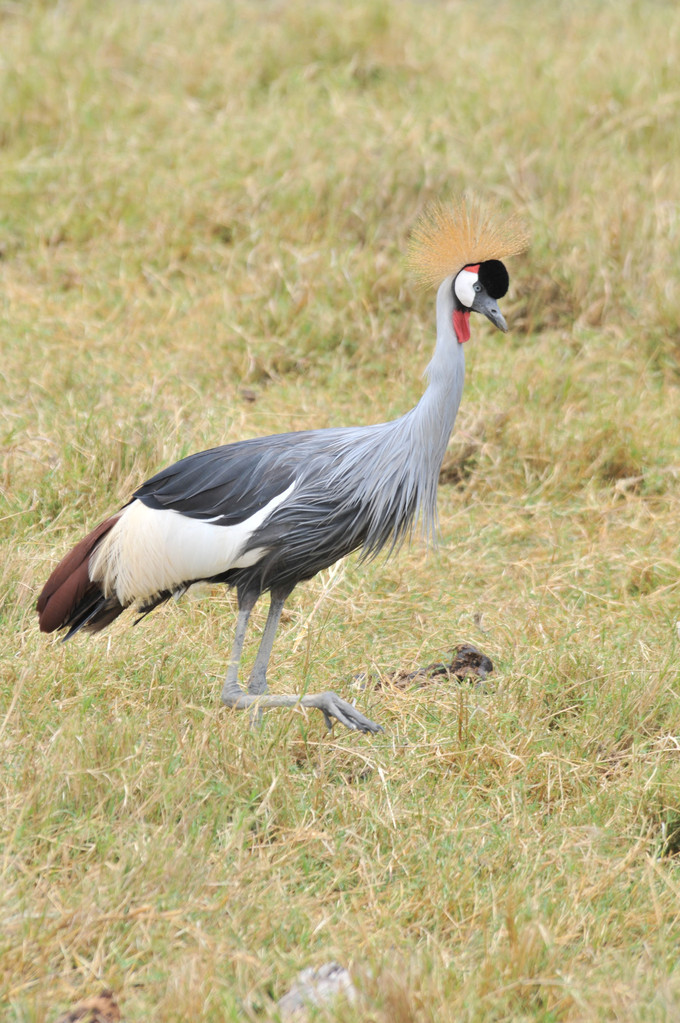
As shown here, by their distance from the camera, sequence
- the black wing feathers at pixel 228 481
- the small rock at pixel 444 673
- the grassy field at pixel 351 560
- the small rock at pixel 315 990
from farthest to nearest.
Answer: the small rock at pixel 444 673
the black wing feathers at pixel 228 481
the grassy field at pixel 351 560
the small rock at pixel 315 990

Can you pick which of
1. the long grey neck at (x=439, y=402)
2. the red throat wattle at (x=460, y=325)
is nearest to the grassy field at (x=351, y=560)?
the long grey neck at (x=439, y=402)

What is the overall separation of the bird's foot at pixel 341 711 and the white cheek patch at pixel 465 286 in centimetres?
Result: 103

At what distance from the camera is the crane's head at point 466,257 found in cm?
317

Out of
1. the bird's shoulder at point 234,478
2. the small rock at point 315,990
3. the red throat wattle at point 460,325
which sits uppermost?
the red throat wattle at point 460,325

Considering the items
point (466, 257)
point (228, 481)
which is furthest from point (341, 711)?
point (466, 257)

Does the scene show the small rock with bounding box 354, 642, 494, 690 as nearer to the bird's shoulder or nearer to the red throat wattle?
the bird's shoulder

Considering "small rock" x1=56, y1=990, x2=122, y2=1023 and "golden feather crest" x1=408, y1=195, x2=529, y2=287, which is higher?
"golden feather crest" x1=408, y1=195, x2=529, y2=287

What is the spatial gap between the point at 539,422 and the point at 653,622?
3.73 feet

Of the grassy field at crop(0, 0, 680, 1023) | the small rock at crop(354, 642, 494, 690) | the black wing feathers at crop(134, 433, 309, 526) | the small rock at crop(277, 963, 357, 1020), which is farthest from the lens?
the small rock at crop(354, 642, 494, 690)

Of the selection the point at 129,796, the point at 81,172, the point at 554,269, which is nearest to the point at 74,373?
the point at 81,172

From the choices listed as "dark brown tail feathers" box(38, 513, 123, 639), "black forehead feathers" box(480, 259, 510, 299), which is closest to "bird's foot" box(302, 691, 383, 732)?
"dark brown tail feathers" box(38, 513, 123, 639)

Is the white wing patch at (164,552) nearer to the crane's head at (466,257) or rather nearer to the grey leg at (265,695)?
the grey leg at (265,695)

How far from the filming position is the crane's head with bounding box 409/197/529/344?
10.4 ft

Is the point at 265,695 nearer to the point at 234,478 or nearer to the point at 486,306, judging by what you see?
the point at 234,478
